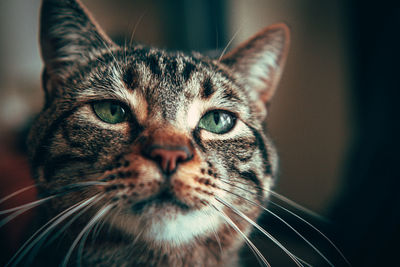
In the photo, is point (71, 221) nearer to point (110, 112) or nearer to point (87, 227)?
point (87, 227)

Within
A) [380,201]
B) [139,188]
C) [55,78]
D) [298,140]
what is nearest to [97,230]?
[139,188]

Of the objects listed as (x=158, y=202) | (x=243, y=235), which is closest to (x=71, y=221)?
(x=158, y=202)

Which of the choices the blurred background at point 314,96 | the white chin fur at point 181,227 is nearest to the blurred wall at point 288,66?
the blurred background at point 314,96

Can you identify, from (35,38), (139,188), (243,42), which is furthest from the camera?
(243,42)

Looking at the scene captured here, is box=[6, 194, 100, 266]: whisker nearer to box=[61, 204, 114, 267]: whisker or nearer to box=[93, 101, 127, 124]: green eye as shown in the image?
box=[61, 204, 114, 267]: whisker

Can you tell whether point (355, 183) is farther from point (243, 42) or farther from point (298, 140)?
point (243, 42)

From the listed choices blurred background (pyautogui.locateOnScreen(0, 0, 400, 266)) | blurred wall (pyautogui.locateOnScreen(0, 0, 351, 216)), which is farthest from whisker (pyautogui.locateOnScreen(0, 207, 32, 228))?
blurred wall (pyautogui.locateOnScreen(0, 0, 351, 216))
